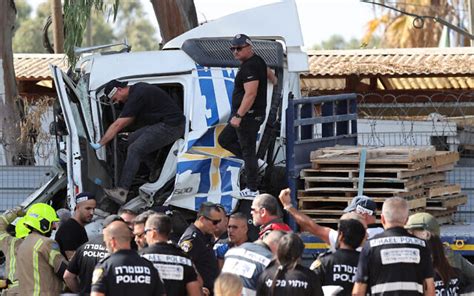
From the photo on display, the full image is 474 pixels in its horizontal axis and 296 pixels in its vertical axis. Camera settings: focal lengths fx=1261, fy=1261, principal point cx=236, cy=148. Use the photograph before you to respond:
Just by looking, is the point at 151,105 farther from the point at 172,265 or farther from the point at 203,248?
the point at 172,265

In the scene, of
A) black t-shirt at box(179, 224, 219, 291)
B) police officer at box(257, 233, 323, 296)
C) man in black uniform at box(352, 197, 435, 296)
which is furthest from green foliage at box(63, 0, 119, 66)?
police officer at box(257, 233, 323, 296)

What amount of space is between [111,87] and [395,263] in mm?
4705

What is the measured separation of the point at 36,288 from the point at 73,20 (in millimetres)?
8063

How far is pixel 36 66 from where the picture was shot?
26656 millimetres

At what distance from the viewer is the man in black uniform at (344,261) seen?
979 cm

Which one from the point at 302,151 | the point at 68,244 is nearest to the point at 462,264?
the point at 302,151

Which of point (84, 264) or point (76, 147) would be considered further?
point (76, 147)

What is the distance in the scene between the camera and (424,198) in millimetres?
12906

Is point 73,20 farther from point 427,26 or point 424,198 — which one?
point 427,26

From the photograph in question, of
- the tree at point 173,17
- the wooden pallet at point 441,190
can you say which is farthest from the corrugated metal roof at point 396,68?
the wooden pallet at point 441,190

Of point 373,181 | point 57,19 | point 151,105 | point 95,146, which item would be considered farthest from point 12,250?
point 57,19

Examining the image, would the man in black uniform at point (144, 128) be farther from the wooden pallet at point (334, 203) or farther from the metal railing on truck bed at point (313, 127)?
the wooden pallet at point (334, 203)

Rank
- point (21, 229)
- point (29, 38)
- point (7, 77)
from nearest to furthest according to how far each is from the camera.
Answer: point (21, 229) → point (7, 77) → point (29, 38)

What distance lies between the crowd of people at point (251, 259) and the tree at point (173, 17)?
9648 mm
